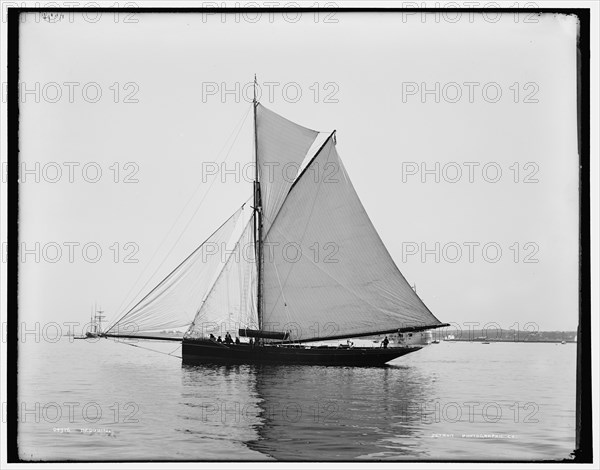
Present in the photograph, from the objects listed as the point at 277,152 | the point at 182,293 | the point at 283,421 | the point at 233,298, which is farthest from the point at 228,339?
the point at 283,421

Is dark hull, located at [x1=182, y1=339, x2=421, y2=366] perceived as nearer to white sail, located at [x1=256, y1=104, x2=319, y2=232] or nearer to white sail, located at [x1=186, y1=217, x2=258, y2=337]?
white sail, located at [x1=186, y1=217, x2=258, y2=337]

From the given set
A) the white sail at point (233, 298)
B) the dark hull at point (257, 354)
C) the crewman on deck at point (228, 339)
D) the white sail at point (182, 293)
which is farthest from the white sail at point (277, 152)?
the dark hull at point (257, 354)

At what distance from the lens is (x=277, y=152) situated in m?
19.1

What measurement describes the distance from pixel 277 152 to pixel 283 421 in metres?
7.56

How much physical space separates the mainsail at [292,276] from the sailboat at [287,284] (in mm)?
38

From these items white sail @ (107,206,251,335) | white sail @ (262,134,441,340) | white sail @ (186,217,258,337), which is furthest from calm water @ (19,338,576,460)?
white sail @ (186,217,258,337)

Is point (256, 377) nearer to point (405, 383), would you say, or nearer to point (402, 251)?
point (405, 383)

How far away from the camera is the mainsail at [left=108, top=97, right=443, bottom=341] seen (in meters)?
18.6

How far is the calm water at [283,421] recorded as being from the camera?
38.0 feet

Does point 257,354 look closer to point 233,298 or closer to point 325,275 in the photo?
point 233,298

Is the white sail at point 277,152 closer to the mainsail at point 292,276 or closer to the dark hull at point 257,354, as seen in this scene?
the mainsail at point 292,276

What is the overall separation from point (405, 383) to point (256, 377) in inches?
150

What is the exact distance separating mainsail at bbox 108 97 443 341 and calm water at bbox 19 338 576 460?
3378mm

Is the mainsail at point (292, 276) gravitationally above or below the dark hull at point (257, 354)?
above
